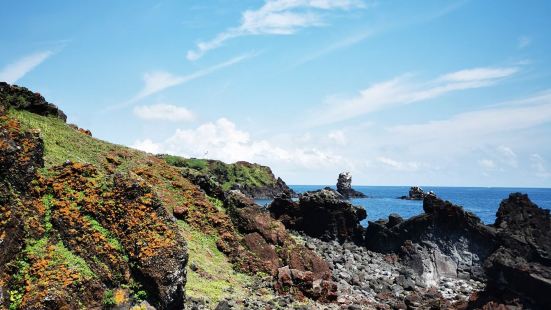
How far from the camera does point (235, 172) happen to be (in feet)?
591

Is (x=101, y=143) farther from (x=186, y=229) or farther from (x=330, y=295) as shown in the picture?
(x=330, y=295)

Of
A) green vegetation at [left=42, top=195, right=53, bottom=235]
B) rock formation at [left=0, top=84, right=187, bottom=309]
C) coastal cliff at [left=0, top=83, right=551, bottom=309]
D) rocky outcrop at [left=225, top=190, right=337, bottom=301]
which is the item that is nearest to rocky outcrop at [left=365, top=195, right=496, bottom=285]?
coastal cliff at [left=0, top=83, right=551, bottom=309]

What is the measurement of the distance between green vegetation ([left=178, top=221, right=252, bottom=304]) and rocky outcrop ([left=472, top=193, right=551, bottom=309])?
59.3 feet

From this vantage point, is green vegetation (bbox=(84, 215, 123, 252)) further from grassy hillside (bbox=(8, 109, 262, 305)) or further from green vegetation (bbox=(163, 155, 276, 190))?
green vegetation (bbox=(163, 155, 276, 190))

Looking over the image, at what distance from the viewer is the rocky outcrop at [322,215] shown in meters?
53.4

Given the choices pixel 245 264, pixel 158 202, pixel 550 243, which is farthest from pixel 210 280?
pixel 550 243

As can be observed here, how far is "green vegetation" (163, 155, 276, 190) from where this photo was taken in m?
160

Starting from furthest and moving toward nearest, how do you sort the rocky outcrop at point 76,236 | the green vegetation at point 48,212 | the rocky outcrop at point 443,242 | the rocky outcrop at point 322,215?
the rocky outcrop at point 322,215, the rocky outcrop at point 443,242, the green vegetation at point 48,212, the rocky outcrop at point 76,236

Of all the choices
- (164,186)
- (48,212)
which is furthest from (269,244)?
(48,212)

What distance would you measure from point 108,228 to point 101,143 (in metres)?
13.9

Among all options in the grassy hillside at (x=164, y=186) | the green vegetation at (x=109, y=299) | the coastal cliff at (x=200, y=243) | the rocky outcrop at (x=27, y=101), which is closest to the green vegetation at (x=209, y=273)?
the grassy hillside at (x=164, y=186)

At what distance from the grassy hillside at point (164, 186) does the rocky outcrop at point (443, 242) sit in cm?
2394

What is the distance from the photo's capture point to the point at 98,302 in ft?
61.0

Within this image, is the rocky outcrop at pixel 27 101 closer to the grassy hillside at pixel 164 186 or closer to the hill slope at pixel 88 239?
the hill slope at pixel 88 239
